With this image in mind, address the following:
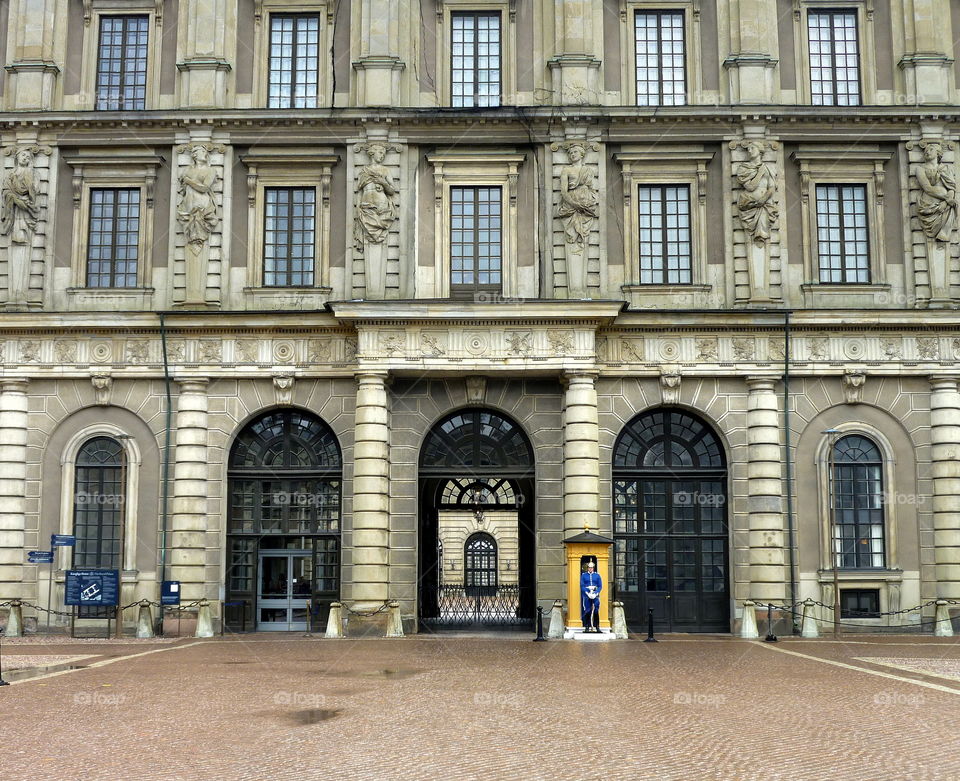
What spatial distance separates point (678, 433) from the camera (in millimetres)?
35000

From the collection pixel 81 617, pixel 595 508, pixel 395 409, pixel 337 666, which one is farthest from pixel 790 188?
pixel 81 617

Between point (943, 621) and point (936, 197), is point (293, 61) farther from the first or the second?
point (943, 621)

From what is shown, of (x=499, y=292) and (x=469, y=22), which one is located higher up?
(x=469, y=22)

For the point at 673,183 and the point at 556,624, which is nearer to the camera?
the point at 556,624

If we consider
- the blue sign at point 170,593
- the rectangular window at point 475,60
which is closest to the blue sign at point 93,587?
the blue sign at point 170,593

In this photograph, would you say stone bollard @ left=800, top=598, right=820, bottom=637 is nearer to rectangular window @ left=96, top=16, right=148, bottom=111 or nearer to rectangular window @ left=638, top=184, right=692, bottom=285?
rectangular window @ left=638, top=184, right=692, bottom=285

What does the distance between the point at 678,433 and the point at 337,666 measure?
1485 centimetres

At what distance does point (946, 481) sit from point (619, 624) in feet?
34.9

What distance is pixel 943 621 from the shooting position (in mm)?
32500

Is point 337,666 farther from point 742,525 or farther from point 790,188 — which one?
point 790,188

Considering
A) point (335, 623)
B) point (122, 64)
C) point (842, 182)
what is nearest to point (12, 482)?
point (335, 623)

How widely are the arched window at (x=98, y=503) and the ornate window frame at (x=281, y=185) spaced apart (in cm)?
643

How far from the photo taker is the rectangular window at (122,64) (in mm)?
36156

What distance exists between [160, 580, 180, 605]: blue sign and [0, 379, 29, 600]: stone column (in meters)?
4.44
